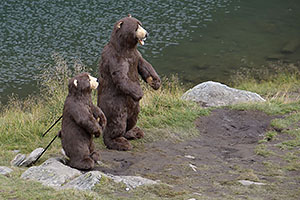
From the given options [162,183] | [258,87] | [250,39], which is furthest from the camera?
[250,39]

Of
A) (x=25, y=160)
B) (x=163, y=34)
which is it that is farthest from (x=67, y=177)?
(x=163, y=34)

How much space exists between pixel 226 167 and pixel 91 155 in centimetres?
178

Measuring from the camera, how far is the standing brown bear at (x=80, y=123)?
5.65m

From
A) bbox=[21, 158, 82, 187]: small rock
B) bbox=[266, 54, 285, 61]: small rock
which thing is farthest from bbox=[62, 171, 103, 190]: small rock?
bbox=[266, 54, 285, 61]: small rock

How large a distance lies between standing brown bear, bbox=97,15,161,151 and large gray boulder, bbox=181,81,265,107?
3051 millimetres

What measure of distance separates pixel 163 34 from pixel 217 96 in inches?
432

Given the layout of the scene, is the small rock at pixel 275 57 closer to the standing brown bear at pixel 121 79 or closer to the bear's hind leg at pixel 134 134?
the bear's hind leg at pixel 134 134

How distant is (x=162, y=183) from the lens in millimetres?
5219

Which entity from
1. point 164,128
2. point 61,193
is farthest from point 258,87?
point 61,193

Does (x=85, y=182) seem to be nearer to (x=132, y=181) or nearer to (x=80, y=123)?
(x=132, y=181)

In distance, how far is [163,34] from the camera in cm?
2055

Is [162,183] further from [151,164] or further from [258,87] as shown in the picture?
[258,87]

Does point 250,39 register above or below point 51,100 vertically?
below

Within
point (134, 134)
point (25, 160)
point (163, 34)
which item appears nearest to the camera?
point (25, 160)
